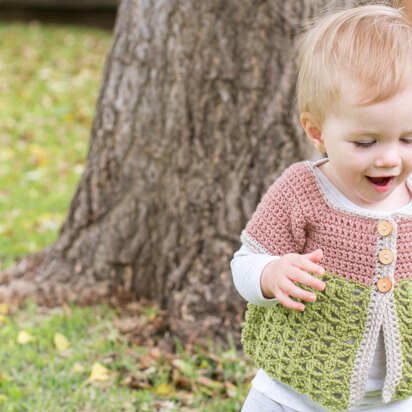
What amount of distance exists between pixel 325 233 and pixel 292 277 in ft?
0.61

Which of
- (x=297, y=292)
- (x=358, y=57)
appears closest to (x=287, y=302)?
(x=297, y=292)

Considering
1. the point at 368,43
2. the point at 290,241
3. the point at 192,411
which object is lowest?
the point at 192,411

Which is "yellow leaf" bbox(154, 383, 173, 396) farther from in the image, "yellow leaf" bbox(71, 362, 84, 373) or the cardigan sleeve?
the cardigan sleeve

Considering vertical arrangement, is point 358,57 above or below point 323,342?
above

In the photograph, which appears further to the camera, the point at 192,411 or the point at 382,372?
the point at 192,411

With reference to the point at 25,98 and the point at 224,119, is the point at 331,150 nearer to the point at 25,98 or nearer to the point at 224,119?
the point at 224,119

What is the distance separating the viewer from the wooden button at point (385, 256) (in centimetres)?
189

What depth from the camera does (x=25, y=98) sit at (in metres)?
7.71

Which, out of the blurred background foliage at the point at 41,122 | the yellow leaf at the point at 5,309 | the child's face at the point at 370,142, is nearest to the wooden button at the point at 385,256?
the child's face at the point at 370,142

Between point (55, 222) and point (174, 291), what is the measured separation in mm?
1830

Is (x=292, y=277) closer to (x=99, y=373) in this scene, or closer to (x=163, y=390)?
(x=163, y=390)

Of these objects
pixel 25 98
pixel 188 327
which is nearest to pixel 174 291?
pixel 188 327

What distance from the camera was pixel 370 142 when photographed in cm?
180

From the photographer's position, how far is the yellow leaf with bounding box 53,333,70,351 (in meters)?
3.39
